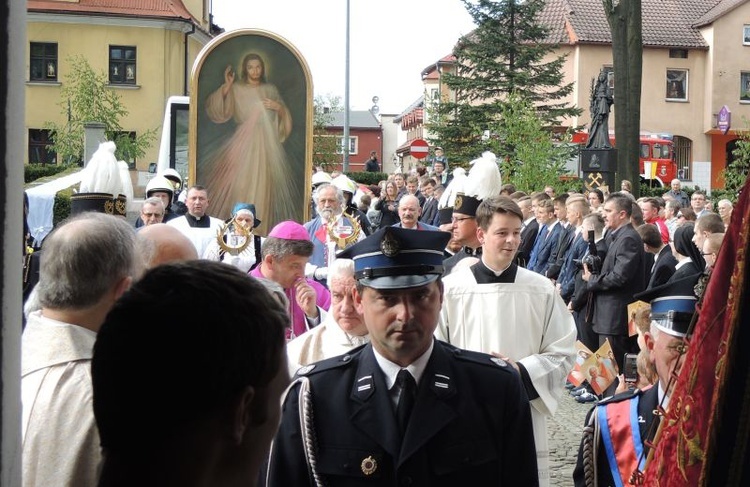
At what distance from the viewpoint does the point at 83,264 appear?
2803 millimetres

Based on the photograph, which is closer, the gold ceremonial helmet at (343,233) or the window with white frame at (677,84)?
the gold ceremonial helmet at (343,233)

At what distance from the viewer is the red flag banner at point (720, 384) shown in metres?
1.87

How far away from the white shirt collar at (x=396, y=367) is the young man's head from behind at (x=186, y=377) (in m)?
1.55

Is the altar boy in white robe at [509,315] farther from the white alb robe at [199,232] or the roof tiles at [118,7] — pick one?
the roof tiles at [118,7]

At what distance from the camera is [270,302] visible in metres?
1.66

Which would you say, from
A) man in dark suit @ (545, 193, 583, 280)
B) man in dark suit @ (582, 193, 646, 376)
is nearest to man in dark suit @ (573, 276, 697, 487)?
man in dark suit @ (582, 193, 646, 376)

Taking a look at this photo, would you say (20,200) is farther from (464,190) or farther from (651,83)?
(651,83)

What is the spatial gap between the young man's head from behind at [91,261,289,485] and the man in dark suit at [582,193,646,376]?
353 inches

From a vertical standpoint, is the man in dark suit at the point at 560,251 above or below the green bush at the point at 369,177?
below

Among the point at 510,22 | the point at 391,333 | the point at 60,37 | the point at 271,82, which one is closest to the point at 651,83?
the point at 510,22

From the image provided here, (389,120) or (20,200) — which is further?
(389,120)

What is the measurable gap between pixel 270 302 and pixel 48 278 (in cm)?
134

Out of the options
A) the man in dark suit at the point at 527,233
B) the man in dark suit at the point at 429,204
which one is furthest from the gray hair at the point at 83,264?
the man in dark suit at the point at 429,204

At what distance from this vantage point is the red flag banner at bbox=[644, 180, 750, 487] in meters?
1.87
